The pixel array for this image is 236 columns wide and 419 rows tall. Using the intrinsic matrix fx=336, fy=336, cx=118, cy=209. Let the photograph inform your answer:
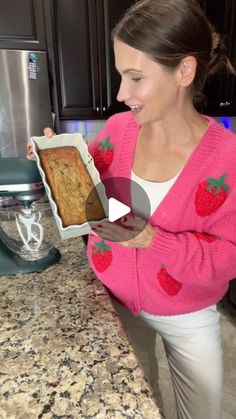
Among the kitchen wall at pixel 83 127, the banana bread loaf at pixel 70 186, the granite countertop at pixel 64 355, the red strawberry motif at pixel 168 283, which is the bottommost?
the kitchen wall at pixel 83 127

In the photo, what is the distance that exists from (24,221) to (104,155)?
26 cm

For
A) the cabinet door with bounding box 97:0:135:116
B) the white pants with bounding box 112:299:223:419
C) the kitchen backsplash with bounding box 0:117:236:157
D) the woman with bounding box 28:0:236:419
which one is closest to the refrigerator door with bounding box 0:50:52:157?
the kitchen backsplash with bounding box 0:117:236:157

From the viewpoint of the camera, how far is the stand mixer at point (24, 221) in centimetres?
68

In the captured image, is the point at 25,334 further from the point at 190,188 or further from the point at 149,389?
the point at 190,188

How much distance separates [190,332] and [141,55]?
1.99 ft

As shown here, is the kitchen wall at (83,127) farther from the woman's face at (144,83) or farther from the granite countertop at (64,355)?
the granite countertop at (64,355)

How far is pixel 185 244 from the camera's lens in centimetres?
68

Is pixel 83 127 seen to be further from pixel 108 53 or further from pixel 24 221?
pixel 24 221

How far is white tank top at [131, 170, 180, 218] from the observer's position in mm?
752

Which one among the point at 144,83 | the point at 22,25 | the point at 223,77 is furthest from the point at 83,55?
the point at 144,83

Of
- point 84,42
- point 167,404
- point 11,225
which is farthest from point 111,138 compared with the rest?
point 84,42

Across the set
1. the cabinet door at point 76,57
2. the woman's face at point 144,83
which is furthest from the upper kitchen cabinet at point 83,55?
the woman's face at point 144,83

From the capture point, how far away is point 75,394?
446mm

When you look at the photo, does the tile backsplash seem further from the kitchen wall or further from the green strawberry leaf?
the green strawberry leaf
